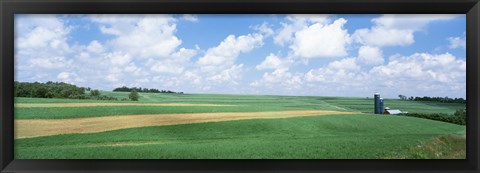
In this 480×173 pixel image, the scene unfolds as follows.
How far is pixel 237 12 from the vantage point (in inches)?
109

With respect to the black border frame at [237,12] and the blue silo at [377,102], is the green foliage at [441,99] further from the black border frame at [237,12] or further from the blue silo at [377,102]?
the black border frame at [237,12]

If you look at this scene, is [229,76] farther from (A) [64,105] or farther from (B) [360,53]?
(A) [64,105]

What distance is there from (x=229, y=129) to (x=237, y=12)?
1611mm

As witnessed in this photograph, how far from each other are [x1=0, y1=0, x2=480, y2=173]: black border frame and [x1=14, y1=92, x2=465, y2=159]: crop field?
17.1 inches

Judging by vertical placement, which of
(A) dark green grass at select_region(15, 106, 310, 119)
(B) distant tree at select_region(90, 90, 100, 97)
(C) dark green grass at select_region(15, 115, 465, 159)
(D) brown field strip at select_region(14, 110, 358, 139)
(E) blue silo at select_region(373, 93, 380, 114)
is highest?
(B) distant tree at select_region(90, 90, 100, 97)

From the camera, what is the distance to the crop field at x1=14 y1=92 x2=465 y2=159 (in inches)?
134

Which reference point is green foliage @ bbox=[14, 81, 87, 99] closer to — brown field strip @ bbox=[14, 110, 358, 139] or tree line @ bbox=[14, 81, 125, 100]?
tree line @ bbox=[14, 81, 125, 100]

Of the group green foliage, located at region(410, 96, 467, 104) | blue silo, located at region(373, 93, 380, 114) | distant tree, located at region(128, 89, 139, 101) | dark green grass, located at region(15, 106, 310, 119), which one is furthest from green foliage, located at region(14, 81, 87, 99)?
green foliage, located at region(410, 96, 467, 104)

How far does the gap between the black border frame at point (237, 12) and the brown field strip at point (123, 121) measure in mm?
788

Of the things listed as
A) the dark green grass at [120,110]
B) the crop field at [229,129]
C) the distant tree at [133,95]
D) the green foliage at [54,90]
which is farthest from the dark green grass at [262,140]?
the green foliage at [54,90]

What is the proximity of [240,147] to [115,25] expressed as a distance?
1.48 meters

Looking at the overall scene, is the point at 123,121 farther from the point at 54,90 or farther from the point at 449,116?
the point at 449,116

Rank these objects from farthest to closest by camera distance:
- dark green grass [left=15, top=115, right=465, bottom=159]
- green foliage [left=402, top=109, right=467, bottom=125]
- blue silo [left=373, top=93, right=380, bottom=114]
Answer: blue silo [left=373, top=93, right=380, bottom=114]
green foliage [left=402, top=109, right=467, bottom=125]
dark green grass [left=15, top=115, right=465, bottom=159]

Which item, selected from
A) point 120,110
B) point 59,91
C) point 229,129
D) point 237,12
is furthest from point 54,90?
point 237,12
